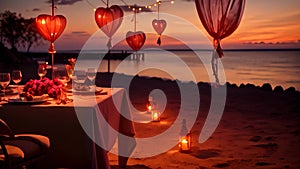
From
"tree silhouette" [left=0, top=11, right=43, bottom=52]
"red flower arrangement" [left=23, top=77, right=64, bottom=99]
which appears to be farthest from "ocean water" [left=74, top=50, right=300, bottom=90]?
"red flower arrangement" [left=23, top=77, right=64, bottom=99]

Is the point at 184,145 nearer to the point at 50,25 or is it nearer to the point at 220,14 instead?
the point at 220,14

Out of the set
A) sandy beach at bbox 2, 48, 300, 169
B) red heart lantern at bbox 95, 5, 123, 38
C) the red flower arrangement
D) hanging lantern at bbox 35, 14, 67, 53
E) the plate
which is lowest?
sandy beach at bbox 2, 48, 300, 169

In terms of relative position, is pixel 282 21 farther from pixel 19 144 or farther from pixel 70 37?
pixel 19 144

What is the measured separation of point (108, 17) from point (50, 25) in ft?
5.36

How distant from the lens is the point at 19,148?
2.83 meters

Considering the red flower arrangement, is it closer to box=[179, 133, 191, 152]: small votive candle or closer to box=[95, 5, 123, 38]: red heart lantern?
box=[179, 133, 191, 152]: small votive candle

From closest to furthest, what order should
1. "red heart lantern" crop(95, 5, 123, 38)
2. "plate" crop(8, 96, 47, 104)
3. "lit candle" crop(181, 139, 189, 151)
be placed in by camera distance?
"plate" crop(8, 96, 47, 104), "lit candle" crop(181, 139, 189, 151), "red heart lantern" crop(95, 5, 123, 38)

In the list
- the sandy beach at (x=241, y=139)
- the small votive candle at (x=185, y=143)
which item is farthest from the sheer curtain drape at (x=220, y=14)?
the sandy beach at (x=241, y=139)

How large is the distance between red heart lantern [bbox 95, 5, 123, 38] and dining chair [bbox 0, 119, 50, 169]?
13.9 ft

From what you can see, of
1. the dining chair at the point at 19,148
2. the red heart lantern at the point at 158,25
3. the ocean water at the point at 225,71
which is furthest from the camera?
the ocean water at the point at 225,71

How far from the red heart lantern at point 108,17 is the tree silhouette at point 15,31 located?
33.8m

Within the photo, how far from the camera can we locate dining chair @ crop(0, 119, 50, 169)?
266 cm

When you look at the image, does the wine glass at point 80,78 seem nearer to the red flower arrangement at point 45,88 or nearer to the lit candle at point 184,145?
the red flower arrangement at point 45,88

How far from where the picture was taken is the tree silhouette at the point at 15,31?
39438 millimetres
